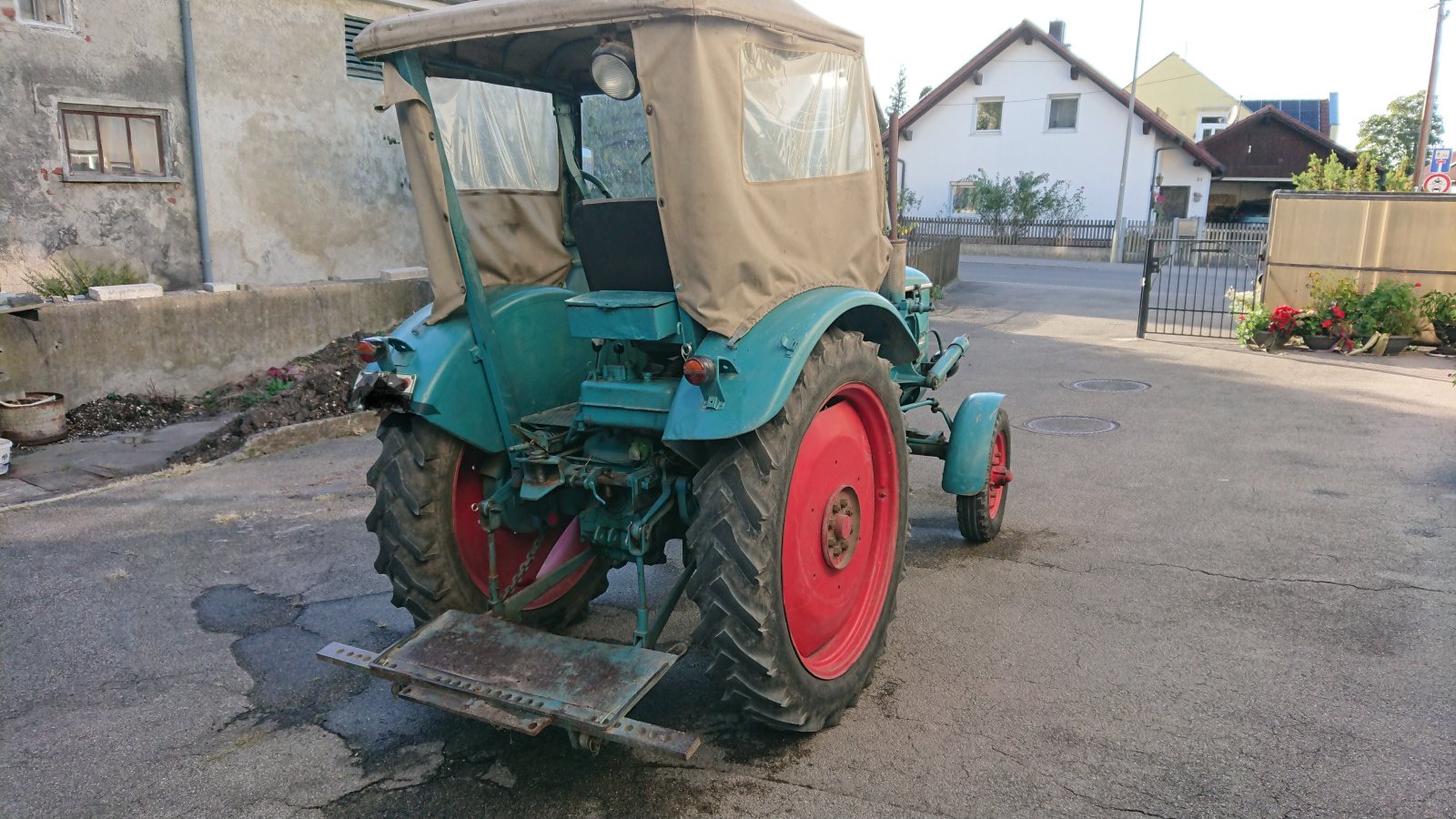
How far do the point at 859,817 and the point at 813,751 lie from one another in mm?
405

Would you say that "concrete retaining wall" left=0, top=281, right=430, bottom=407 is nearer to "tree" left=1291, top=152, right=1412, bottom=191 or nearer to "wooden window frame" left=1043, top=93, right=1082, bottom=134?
"tree" left=1291, top=152, right=1412, bottom=191

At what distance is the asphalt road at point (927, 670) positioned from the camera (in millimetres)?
3254

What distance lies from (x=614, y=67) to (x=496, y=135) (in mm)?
1125

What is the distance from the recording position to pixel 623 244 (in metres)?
3.63

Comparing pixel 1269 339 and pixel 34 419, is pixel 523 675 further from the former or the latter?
pixel 1269 339

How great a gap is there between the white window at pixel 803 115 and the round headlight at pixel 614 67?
15.5 inches

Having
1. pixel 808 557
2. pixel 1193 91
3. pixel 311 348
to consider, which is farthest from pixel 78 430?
pixel 1193 91

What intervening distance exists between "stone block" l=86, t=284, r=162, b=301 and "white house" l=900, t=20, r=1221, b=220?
28.4 meters

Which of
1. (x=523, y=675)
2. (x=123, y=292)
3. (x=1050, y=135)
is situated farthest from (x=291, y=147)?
(x=1050, y=135)

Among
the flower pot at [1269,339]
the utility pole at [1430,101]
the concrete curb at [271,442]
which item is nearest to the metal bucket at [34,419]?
the concrete curb at [271,442]

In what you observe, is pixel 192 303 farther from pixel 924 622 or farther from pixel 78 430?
pixel 924 622

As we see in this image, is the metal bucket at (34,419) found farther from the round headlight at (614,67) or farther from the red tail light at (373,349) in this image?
the round headlight at (614,67)

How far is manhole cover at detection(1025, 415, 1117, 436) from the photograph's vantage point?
833cm

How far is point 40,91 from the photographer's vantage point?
882 centimetres
